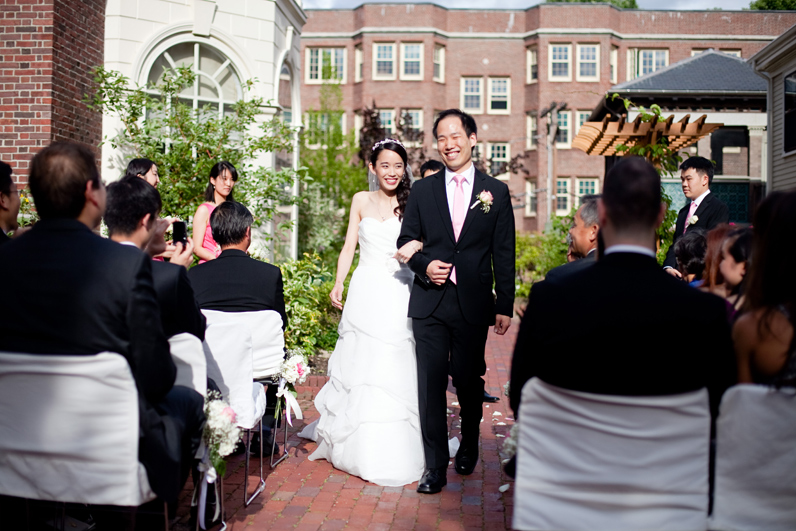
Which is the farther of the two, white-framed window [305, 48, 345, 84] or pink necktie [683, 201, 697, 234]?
white-framed window [305, 48, 345, 84]

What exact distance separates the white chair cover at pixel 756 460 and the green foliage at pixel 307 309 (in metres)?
5.54

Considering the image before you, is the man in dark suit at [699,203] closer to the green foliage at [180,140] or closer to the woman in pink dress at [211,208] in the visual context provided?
the woman in pink dress at [211,208]

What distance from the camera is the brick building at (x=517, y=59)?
36094mm

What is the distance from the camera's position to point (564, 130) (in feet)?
120

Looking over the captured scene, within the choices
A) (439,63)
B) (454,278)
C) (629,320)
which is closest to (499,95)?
(439,63)

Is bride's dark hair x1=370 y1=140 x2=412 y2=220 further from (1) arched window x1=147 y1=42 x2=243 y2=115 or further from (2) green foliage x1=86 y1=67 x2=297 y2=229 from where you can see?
(1) arched window x1=147 y1=42 x2=243 y2=115

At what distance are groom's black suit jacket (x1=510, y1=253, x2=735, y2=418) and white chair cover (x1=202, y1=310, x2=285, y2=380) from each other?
100 inches

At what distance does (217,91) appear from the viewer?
38.8ft

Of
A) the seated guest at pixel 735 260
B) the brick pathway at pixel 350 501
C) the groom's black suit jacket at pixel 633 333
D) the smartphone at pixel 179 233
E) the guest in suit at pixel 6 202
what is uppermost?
the guest in suit at pixel 6 202

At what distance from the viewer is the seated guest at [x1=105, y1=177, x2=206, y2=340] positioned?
302 centimetres

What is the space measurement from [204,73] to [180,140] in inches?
83.9

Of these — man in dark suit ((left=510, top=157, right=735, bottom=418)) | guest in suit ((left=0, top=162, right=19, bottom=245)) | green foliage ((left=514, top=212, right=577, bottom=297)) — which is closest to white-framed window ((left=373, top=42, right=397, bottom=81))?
green foliage ((left=514, top=212, right=577, bottom=297))

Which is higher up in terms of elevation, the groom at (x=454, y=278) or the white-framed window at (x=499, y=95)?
the white-framed window at (x=499, y=95)

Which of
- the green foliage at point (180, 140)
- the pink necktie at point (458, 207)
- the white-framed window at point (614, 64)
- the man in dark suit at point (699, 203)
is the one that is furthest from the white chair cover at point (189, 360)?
the white-framed window at point (614, 64)
